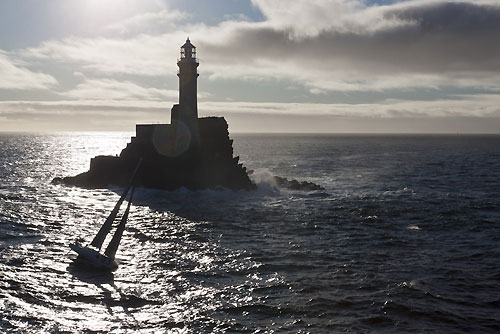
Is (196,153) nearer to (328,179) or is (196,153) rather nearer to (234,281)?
(328,179)

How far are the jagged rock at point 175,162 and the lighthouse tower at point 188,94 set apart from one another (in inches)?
28.3

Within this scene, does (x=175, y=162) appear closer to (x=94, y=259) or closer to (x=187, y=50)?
(x=187, y=50)

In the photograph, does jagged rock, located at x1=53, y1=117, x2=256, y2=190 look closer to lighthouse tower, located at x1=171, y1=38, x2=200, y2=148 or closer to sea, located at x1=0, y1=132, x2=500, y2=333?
lighthouse tower, located at x1=171, y1=38, x2=200, y2=148

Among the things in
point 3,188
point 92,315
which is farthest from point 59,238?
point 3,188

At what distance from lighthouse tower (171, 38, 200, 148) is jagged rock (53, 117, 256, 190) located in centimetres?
72

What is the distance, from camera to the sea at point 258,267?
67.9 ft

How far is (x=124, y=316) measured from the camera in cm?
2080

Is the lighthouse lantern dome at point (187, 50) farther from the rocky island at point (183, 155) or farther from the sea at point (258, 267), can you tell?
the sea at point (258, 267)

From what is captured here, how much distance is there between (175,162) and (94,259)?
102ft

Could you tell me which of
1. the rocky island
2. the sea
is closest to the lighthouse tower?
the rocky island

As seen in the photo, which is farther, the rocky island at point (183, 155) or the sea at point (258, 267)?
the rocky island at point (183, 155)

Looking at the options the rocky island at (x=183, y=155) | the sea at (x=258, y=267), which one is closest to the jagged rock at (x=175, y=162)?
the rocky island at (x=183, y=155)

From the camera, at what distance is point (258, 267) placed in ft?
90.9

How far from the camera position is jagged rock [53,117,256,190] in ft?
188
